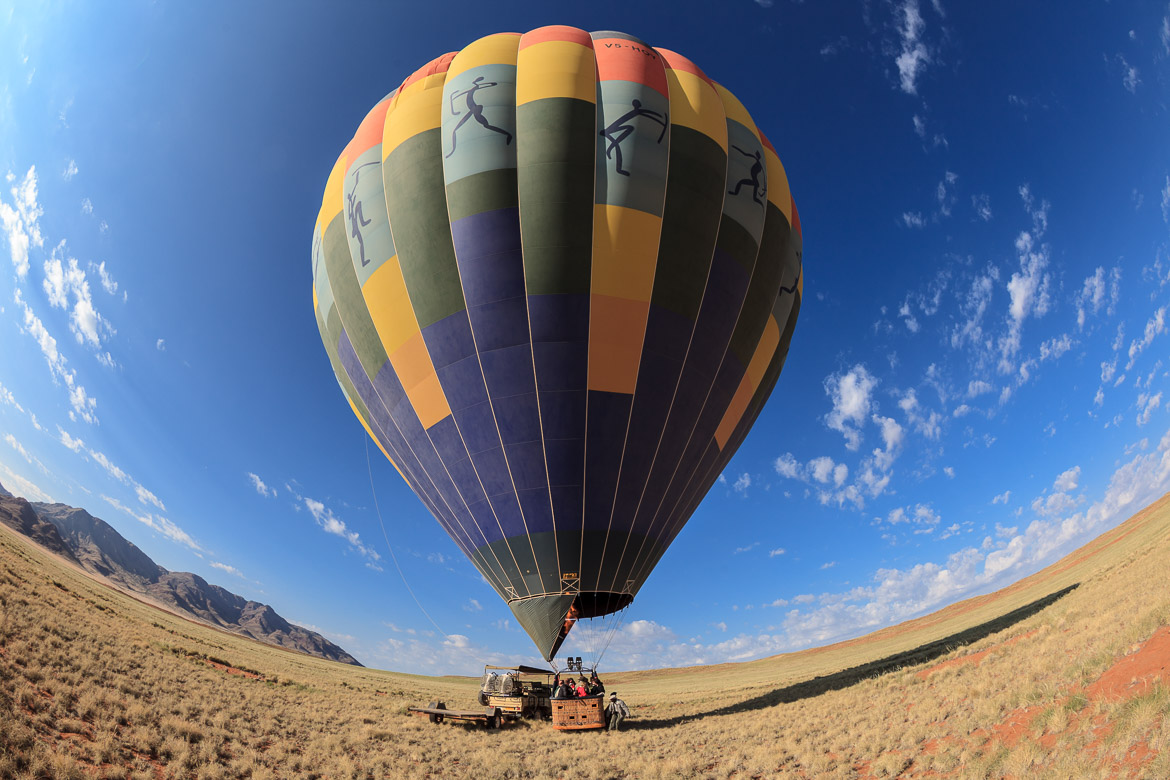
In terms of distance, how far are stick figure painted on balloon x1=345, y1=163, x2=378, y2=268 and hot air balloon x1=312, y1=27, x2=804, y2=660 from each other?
51mm

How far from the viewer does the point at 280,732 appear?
32.3 ft

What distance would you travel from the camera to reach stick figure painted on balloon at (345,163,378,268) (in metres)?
12.8

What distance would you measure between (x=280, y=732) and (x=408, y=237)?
1067cm

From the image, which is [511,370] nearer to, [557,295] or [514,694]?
[557,295]

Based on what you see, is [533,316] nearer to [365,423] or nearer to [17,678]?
[365,423]

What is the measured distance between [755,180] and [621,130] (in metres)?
3.94

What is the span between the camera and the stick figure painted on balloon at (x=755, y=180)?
516 inches

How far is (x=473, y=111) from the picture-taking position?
1209 cm

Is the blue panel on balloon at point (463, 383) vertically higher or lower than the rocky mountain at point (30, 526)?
higher

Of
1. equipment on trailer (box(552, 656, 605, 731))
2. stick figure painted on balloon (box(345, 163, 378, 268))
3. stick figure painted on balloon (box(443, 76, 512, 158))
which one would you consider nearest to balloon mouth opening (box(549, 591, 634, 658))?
equipment on trailer (box(552, 656, 605, 731))

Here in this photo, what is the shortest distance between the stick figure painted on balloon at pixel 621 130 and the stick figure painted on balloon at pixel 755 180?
7.88ft

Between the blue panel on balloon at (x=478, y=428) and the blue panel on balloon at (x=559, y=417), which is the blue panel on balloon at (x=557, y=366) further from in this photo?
the blue panel on balloon at (x=478, y=428)

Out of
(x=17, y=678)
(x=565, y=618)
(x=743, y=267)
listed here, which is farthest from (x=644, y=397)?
(x=17, y=678)

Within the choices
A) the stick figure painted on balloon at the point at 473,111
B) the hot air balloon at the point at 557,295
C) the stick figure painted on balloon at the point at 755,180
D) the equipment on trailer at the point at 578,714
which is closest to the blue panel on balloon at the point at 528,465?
the hot air balloon at the point at 557,295
